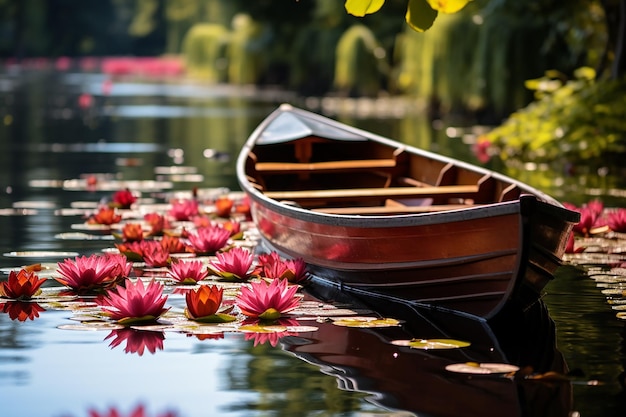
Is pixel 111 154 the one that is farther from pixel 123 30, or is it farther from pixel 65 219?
pixel 123 30

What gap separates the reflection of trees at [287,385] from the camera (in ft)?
14.2

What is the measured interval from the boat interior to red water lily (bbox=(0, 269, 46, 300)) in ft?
7.00

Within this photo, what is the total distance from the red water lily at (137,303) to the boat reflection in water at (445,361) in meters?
0.56

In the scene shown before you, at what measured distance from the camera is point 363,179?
978 cm

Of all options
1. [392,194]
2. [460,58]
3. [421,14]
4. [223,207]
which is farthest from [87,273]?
[460,58]

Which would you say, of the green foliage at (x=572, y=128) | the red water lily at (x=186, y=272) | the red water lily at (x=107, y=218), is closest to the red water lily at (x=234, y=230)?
the red water lily at (x=107, y=218)

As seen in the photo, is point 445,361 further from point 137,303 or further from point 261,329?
point 137,303

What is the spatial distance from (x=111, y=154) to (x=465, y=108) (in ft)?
39.1

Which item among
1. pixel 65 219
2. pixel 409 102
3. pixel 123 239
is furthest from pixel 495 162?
pixel 409 102

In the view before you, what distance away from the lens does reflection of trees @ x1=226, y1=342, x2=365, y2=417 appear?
14.2ft

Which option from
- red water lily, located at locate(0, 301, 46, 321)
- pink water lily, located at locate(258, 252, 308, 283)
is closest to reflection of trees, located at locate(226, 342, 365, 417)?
red water lily, located at locate(0, 301, 46, 321)

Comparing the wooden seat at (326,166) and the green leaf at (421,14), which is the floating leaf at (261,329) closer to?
the green leaf at (421,14)

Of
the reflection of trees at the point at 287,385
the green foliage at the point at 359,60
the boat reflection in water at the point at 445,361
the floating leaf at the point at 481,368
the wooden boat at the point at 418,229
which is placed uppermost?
the green foliage at the point at 359,60

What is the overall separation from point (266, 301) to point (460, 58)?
1642cm
